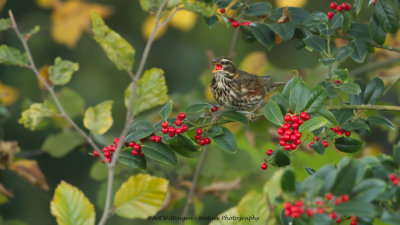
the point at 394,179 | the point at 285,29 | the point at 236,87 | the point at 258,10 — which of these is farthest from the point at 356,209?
the point at 236,87

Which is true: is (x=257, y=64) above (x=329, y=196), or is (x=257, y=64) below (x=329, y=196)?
below

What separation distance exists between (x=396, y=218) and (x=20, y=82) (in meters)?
3.83

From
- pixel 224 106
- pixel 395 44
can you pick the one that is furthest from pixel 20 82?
pixel 395 44

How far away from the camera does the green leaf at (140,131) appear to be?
152 cm

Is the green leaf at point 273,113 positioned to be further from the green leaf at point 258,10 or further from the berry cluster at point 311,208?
the green leaf at point 258,10

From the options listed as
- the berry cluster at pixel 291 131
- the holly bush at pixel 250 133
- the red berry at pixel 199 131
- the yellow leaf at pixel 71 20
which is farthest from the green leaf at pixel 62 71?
the yellow leaf at pixel 71 20

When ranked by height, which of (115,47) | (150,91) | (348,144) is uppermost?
(115,47)

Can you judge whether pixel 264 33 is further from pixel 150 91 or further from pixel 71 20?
pixel 71 20

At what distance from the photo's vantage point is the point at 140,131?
1.54 m

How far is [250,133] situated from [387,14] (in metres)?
1.16

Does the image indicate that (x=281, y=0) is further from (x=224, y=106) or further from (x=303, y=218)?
(x=303, y=218)

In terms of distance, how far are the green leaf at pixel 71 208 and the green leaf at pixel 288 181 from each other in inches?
16.3

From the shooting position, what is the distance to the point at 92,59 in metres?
4.67

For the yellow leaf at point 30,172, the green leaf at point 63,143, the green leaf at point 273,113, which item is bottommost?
the green leaf at point 63,143
